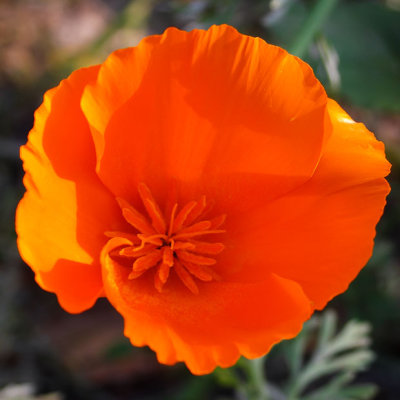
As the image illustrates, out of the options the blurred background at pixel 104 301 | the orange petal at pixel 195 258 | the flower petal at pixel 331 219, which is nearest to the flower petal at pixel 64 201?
the orange petal at pixel 195 258

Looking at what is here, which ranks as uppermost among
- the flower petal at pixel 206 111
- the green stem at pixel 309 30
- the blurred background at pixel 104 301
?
the green stem at pixel 309 30

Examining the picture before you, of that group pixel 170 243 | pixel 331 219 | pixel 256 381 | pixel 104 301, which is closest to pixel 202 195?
pixel 170 243

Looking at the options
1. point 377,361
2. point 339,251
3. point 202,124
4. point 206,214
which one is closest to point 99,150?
point 202,124

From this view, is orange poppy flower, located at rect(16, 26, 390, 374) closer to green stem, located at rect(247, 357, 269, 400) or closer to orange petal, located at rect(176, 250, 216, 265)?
orange petal, located at rect(176, 250, 216, 265)

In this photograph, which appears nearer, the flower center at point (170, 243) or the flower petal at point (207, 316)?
the flower petal at point (207, 316)

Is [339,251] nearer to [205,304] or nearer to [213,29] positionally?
[205,304]

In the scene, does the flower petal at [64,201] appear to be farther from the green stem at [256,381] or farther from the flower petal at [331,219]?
the green stem at [256,381]

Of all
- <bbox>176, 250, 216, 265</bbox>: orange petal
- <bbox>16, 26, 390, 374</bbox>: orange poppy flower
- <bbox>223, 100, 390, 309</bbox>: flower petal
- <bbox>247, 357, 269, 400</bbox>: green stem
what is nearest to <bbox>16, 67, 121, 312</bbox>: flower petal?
<bbox>16, 26, 390, 374</bbox>: orange poppy flower

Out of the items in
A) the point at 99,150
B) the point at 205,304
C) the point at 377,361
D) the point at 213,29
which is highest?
the point at 213,29
